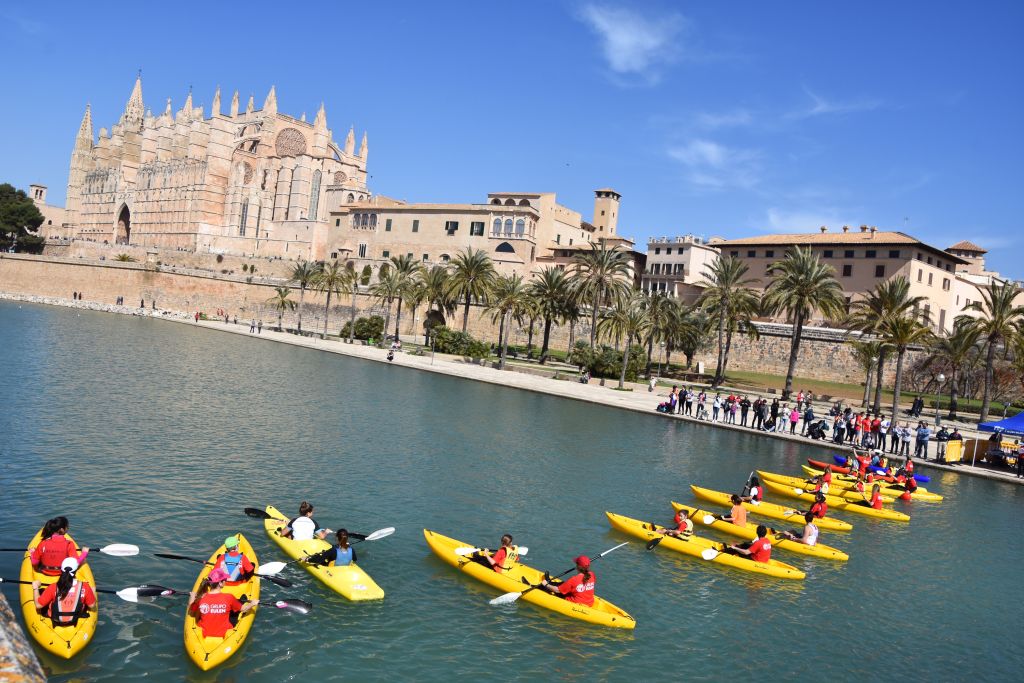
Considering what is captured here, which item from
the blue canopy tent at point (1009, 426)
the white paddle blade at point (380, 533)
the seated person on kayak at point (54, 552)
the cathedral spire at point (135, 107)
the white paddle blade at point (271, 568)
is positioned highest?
the cathedral spire at point (135, 107)

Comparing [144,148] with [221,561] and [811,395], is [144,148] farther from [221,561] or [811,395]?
[221,561]

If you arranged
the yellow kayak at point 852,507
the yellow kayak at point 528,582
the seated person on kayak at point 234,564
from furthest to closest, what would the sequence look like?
the yellow kayak at point 852,507 → the yellow kayak at point 528,582 → the seated person on kayak at point 234,564

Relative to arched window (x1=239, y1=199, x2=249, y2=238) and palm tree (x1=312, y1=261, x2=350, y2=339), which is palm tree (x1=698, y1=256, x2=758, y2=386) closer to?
palm tree (x1=312, y1=261, x2=350, y2=339)

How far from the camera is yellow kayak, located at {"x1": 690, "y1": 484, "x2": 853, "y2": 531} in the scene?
2077cm

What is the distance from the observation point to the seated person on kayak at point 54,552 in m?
11.2

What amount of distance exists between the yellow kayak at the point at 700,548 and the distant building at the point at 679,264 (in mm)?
57935

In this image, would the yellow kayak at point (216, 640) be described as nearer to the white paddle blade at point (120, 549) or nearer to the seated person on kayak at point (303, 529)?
the white paddle blade at point (120, 549)

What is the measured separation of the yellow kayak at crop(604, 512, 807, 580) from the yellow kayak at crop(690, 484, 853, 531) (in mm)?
4043

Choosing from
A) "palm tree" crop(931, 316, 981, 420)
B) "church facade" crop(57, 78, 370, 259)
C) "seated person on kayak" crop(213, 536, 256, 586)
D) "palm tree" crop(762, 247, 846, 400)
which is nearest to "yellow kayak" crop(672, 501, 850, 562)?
"seated person on kayak" crop(213, 536, 256, 586)

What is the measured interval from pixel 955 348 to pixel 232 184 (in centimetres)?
9534

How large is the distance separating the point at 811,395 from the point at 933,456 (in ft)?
49.6

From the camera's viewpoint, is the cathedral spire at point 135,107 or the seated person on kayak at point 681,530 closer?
the seated person on kayak at point 681,530

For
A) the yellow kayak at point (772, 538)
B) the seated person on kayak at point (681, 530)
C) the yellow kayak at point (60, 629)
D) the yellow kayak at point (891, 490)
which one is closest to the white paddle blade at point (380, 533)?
the yellow kayak at point (60, 629)

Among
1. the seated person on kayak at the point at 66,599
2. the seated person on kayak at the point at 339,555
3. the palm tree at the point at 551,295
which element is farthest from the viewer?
the palm tree at the point at 551,295
